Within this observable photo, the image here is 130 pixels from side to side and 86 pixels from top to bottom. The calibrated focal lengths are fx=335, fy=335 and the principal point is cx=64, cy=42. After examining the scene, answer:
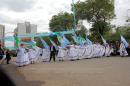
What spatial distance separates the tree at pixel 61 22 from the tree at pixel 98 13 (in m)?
19.0

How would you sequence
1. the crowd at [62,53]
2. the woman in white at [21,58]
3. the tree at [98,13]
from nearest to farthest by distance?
1. the woman in white at [21,58]
2. the crowd at [62,53]
3. the tree at [98,13]

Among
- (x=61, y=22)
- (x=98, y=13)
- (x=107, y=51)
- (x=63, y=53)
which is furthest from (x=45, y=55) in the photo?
(x=61, y=22)

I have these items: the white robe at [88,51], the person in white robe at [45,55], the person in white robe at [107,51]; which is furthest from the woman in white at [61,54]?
the person in white robe at [107,51]

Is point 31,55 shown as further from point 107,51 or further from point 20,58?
point 107,51

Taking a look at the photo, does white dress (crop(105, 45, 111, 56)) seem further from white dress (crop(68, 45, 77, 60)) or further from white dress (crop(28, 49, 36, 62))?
white dress (crop(28, 49, 36, 62))

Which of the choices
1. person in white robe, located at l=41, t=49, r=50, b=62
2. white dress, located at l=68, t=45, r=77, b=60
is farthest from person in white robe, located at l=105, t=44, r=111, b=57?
person in white robe, located at l=41, t=49, r=50, b=62

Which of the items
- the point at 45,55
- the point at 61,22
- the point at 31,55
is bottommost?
the point at 45,55

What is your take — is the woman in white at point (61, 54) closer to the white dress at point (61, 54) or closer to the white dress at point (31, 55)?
the white dress at point (61, 54)

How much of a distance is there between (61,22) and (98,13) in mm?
23739

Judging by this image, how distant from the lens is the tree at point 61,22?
280ft

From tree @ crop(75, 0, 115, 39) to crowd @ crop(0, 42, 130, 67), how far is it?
28.2 meters

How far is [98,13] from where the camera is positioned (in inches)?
2544

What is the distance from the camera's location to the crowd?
21.5 metres

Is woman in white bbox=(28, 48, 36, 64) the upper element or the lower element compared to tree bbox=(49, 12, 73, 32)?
lower
